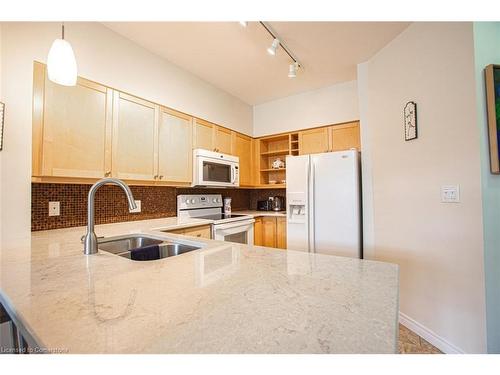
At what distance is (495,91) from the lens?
131cm

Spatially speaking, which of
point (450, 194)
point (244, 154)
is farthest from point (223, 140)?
point (450, 194)

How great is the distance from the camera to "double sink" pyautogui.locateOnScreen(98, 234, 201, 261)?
4.09 feet

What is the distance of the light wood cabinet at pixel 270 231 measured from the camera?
296 cm

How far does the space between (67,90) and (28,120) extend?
0.33 metres

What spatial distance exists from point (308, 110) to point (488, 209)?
91.2 inches

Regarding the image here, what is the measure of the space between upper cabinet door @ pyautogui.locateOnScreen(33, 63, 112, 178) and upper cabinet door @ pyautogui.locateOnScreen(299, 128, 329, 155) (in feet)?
7.78

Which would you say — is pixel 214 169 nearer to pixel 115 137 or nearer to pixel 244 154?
pixel 244 154

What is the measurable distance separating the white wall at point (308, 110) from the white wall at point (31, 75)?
128cm

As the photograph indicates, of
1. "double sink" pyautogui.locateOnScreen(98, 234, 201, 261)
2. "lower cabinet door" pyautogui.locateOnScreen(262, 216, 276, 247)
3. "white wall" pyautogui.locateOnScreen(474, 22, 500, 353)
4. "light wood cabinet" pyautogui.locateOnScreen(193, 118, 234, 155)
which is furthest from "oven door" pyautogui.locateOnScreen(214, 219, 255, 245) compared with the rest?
"white wall" pyautogui.locateOnScreen(474, 22, 500, 353)

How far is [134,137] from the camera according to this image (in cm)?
199

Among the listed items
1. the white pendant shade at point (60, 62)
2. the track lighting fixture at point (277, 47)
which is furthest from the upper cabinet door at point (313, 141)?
the white pendant shade at point (60, 62)

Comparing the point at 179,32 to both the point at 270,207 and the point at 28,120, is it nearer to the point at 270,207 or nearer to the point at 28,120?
the point at 28,120

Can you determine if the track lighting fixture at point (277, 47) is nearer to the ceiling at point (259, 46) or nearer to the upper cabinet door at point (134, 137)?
the ceiling at point (259, 46)

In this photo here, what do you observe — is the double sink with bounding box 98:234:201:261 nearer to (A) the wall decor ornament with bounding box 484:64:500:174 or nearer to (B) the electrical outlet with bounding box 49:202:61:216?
(B) the electrical outlet with bounding box 49:202:61:216
